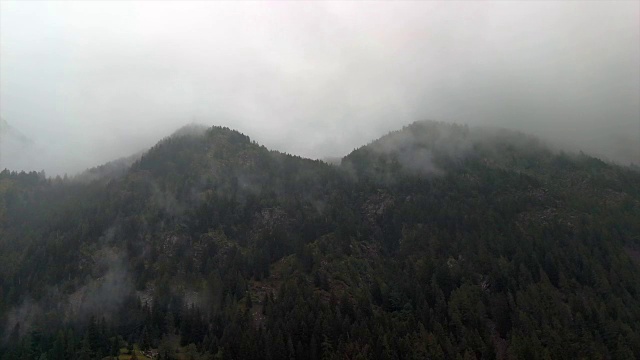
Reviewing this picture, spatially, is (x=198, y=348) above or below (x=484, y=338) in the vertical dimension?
above

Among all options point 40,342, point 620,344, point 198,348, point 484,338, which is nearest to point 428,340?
point 484,338

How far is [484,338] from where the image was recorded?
7264 inches

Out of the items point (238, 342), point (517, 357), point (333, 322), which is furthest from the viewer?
point (333, 322)

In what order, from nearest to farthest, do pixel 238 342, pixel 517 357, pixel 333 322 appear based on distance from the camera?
pixel 517 357 < pixel 238 342 < pixel 333 322

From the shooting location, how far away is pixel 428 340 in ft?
573

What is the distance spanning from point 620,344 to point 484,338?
151 feet

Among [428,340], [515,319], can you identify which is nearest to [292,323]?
[428,340]

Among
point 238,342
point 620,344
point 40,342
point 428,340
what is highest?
point 40,342

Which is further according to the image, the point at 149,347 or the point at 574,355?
the point at 149,347

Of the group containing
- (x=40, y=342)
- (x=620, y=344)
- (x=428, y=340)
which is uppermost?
(x=40, y=342)

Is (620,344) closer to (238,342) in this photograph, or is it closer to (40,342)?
(238,342)

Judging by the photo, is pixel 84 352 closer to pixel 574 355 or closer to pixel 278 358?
pixel 278 358

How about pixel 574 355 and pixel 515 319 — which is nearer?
pixel 574 355

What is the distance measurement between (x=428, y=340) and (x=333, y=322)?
124 feet
